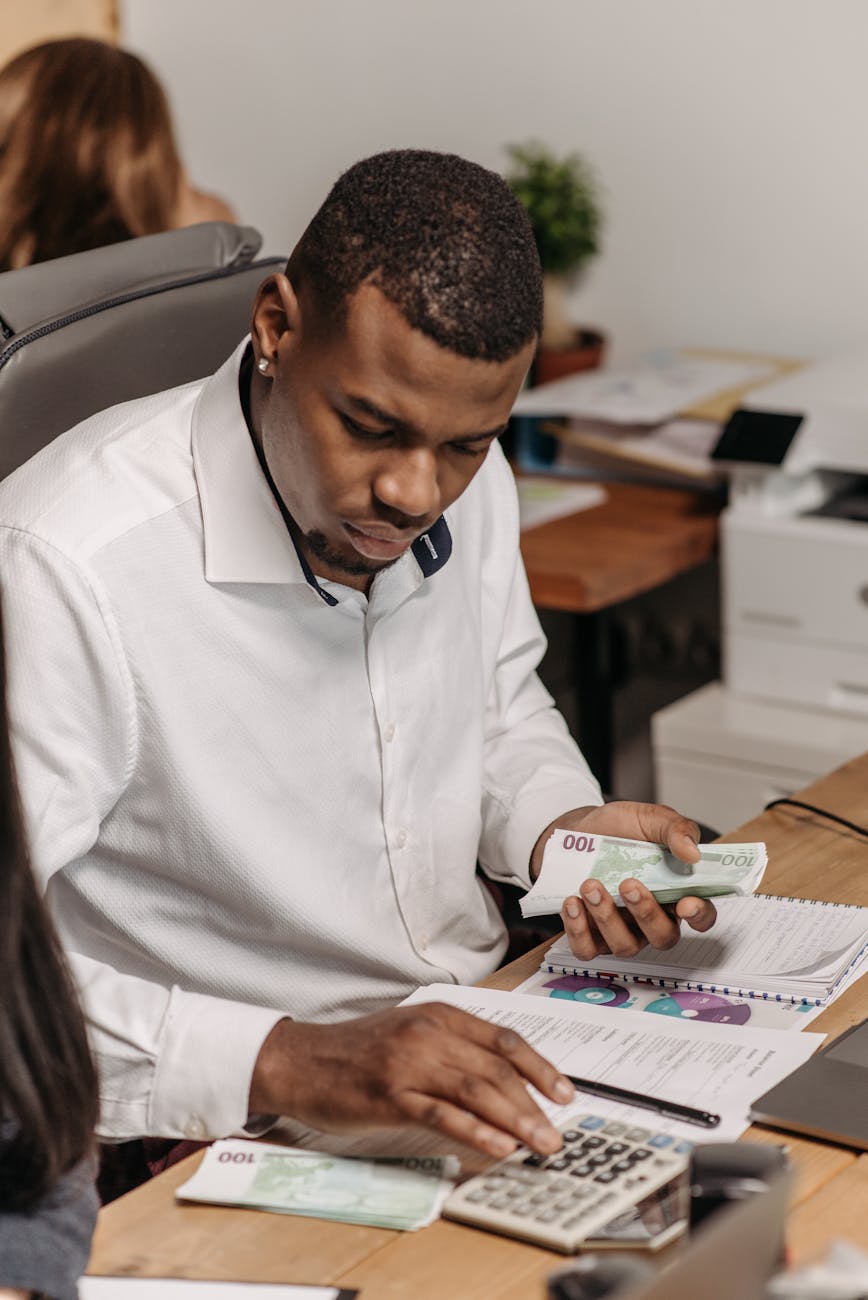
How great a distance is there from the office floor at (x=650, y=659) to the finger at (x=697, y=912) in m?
1.58

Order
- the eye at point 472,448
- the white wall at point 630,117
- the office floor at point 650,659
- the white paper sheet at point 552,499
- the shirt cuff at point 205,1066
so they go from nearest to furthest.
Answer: the shirt cuff at point 205,1066 → the eye at point 472,448 → the white paper sheet at point 552,499 → the white wall at point 630,117 → the office floor at point 650,659

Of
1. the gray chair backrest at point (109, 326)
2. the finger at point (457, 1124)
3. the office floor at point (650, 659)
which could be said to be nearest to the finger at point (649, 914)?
the finger at point (457, 1124)

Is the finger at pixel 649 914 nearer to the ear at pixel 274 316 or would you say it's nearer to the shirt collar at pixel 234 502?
the shirt collar at pixel 234 502

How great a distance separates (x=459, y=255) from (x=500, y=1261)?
2.10 ft

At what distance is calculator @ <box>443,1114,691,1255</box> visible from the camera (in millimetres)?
899

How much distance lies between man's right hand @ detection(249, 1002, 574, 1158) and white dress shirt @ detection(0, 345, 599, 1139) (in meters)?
0.05

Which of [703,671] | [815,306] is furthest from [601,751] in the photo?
[815,306]

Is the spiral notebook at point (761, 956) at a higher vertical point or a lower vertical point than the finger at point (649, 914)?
lower

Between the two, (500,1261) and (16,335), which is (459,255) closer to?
(16,335)

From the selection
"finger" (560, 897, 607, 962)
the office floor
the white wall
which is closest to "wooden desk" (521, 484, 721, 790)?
the office floor

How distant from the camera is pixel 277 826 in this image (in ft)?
4.27

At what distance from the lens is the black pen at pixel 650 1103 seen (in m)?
0.99

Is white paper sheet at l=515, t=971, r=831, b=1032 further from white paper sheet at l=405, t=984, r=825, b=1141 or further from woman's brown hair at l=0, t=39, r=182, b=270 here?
woman's brown hair at l=0, t=39, r=182, b=270

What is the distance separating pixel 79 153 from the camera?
2152mm
